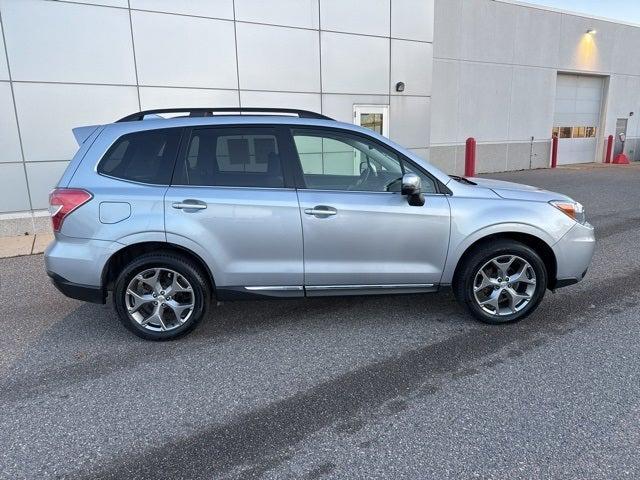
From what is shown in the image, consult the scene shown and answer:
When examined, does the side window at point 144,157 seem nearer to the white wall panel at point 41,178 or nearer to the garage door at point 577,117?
the white wall panel at point 41,178

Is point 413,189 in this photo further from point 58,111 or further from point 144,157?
point 58,111

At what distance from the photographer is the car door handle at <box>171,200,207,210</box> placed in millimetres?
3713

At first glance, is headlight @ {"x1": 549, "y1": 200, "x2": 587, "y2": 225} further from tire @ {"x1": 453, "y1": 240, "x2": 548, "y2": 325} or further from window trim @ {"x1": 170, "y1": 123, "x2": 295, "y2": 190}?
window trim @ {"x1": 170, "y1": 123, "x2": 295, "y2": 190}

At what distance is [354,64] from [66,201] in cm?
828

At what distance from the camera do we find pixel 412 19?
36.6 feet

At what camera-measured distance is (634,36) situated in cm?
2117

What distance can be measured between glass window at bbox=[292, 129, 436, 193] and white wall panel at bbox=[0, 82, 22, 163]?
624 centimetres

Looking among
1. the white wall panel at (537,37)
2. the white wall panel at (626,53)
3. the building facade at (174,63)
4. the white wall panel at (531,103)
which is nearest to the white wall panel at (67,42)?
the building facade at (174,63)

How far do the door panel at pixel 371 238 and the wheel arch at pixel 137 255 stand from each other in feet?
2.80

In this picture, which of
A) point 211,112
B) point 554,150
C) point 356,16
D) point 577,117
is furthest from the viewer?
point 577,117

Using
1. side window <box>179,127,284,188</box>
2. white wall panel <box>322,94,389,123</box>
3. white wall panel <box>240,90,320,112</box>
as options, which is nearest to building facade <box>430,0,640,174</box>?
white wall panel <box>322,94,389,123</box>

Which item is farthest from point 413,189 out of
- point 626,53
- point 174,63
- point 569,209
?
point 626,53

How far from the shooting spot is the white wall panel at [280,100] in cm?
965

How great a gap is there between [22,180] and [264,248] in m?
6.33
